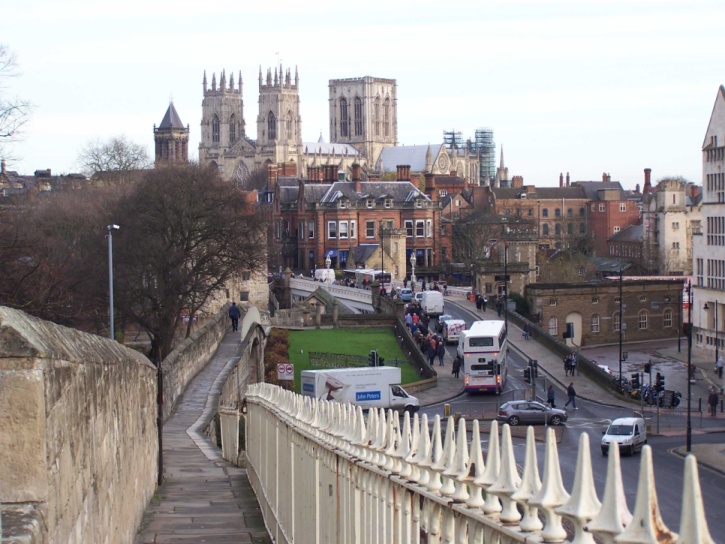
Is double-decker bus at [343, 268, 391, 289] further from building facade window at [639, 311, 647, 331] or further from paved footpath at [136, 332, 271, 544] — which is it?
paved footpath at [136, 332, 271, 544]

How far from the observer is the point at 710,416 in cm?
4325

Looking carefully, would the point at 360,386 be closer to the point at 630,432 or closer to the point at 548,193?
the point at 630,432

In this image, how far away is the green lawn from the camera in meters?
54.3

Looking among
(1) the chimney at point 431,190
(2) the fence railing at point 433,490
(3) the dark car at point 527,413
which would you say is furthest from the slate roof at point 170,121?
(2) the fence railing at point 433,490

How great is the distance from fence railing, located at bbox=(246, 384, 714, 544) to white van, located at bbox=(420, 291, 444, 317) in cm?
5973

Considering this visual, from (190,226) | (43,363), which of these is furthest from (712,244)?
(43,363)

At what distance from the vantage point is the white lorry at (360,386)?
41.2 metres

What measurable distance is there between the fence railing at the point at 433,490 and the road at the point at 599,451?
348 inches

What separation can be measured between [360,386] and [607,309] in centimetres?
3904

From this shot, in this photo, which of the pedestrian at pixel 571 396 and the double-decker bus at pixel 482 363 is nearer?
the pedestrian at pixel 571 396

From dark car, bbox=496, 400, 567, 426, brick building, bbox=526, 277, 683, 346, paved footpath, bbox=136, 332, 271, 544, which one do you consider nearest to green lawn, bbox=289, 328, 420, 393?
dark car, bbox=496, 400, 567, 426

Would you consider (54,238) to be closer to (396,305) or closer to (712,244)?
(396,305)

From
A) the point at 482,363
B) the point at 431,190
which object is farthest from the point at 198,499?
the point at 431,190

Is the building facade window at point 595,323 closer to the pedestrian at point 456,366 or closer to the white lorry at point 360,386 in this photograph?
the pedestrian at point 456,366
